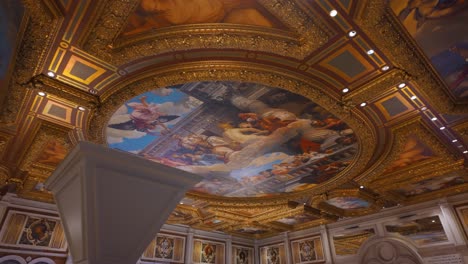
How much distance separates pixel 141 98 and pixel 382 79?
5926mm

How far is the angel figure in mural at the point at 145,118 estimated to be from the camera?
744cm

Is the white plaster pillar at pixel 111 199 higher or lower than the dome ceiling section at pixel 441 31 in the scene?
lower

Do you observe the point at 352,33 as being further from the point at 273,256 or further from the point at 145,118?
the point at 273,256

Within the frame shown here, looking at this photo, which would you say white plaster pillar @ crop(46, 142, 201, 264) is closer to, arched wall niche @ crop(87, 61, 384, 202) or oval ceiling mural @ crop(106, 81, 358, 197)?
arched wall niche @ crop(87, 61, 384, 202)

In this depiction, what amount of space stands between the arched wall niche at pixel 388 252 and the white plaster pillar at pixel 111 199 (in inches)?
653

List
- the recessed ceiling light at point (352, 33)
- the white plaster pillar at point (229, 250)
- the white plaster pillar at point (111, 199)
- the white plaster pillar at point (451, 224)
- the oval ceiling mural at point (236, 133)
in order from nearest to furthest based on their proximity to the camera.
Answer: the white plaster pillar at point (111, 199) < the recessed ceiling light at point (352, 33) < the oval ceiling mural at point (236, 133) < the white plaster pillar at point (451, 224) < the white plaster pillar at point (229, 250)

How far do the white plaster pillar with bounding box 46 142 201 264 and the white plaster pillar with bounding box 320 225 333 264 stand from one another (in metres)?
18.3

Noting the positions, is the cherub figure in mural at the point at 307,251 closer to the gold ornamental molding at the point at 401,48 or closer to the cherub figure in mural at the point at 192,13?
the gold ornamental molding at the point at 401,48

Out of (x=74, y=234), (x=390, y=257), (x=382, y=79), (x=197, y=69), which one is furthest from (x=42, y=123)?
(x=390, y=257)

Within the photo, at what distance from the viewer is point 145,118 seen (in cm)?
792

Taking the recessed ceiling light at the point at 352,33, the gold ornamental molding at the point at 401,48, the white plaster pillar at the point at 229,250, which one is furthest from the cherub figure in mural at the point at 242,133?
the white plaster pillar at the point at 229,250

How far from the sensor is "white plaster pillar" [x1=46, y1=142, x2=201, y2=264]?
3.88 ft

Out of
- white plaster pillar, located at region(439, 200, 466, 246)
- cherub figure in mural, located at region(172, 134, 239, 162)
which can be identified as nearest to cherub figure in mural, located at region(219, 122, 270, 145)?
cherub figure in mural, located at region(172, 134, 239, 162)

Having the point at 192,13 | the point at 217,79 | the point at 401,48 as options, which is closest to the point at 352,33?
the point at 401,48
